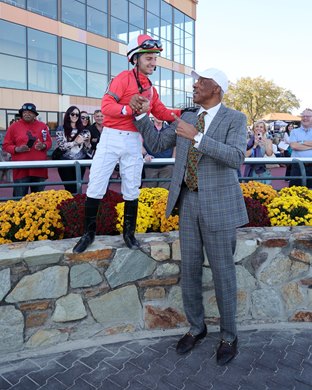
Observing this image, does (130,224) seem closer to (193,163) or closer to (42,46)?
(193,163)

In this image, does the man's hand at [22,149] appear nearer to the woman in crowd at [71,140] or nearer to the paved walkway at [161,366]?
the woman in crowd at [71,140]

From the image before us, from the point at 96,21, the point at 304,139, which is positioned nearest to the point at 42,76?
the point at 96,21

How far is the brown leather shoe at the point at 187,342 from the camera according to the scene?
3354 millimetres

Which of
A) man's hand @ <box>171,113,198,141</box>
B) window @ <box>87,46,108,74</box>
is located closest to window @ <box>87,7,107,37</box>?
window @ <box>87,46,108,74</box>

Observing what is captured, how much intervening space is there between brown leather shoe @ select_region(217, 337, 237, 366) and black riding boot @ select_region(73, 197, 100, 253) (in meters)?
1.30

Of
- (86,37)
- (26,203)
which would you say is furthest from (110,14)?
(26,203)

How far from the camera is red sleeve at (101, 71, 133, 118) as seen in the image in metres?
3.23

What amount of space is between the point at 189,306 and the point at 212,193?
0.96 m

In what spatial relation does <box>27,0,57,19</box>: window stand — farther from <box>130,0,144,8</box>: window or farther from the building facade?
<box>130,0,144,8</box>: window

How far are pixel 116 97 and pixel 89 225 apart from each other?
3.48 feet

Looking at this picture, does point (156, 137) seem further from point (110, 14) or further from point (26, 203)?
point (110, 14)

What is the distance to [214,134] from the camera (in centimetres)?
313

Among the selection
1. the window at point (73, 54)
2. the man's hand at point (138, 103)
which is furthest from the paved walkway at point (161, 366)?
the window at point (73, 54)

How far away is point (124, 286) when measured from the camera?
3658 mm
